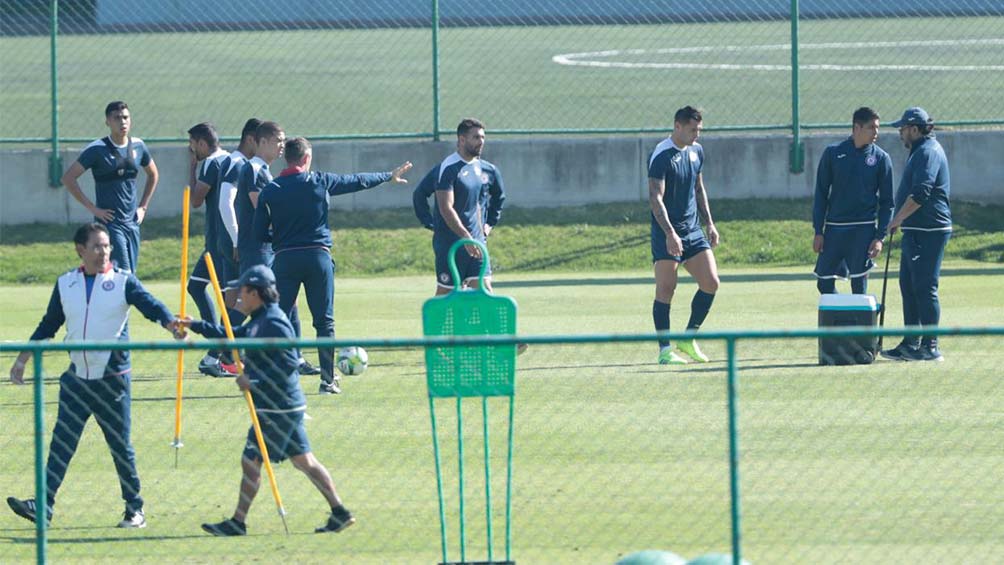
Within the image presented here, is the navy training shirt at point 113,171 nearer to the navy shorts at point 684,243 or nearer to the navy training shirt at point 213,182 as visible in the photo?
the navy training shirt at point 213,182

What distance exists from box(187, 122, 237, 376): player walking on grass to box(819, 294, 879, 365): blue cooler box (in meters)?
4.80

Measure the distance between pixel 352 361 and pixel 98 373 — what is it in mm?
3792

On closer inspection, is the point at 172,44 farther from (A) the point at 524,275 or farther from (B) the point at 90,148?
(B) the point at 90,148

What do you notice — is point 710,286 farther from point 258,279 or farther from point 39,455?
point 39,455

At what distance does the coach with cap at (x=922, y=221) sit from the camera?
43.8 feet

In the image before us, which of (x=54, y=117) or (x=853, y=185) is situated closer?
(x=853, y=185)

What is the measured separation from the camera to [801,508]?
905 centimetres

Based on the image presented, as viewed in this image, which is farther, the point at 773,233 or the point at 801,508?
the point at 773,233

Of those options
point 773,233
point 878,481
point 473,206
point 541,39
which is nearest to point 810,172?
point 773,233

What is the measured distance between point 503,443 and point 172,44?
2714 centimetres

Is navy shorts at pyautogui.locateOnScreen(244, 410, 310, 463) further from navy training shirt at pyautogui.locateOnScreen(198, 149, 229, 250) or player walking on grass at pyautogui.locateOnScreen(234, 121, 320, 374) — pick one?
navy training shirt at pyautogui.locateOnScreen(198, 149, 229, 250)

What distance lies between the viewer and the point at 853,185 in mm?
13914

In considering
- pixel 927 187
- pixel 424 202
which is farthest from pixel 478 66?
pixel 927 187

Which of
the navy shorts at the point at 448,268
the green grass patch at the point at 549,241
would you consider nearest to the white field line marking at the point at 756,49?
the green grass patch at the point at 549,241
